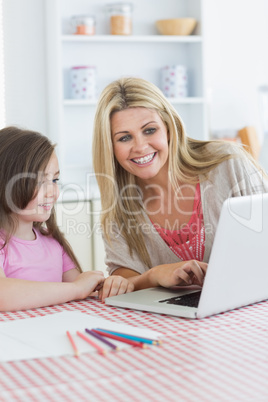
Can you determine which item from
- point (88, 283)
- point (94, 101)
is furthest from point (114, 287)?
point (94, 101)

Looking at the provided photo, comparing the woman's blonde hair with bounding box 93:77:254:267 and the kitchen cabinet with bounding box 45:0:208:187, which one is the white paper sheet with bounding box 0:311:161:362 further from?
the kitchen cabinet with bounding box 45:0:208:187

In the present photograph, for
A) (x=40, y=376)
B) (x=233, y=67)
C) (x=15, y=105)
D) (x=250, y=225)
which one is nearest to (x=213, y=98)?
(x=233, y=67)

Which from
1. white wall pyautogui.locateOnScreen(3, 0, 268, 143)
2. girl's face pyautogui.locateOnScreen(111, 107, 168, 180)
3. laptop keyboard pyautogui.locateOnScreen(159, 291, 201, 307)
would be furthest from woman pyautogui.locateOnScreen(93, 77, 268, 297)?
white wall pyautogui.locateOnScreen(3, 0, 268, 143)

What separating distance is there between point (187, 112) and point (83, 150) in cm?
66

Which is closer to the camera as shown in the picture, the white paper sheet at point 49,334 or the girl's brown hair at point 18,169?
the white paper sheet at point 49,334

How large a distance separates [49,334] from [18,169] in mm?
673

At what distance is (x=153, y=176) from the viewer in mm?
1931

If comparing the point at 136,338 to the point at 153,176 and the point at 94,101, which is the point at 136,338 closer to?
the point at 153,176

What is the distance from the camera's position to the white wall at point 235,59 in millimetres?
3656

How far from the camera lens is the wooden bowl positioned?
3311 mm

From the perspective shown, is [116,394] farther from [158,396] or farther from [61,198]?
[61,198]

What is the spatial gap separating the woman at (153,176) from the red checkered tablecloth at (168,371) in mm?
667

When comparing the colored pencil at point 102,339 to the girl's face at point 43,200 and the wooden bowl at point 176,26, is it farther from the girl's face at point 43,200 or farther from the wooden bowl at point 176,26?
the wooden bowl at point 176,26

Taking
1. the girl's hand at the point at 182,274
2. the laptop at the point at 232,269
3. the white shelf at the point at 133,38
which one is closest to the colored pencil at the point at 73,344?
the laptop at the point at 232,269
